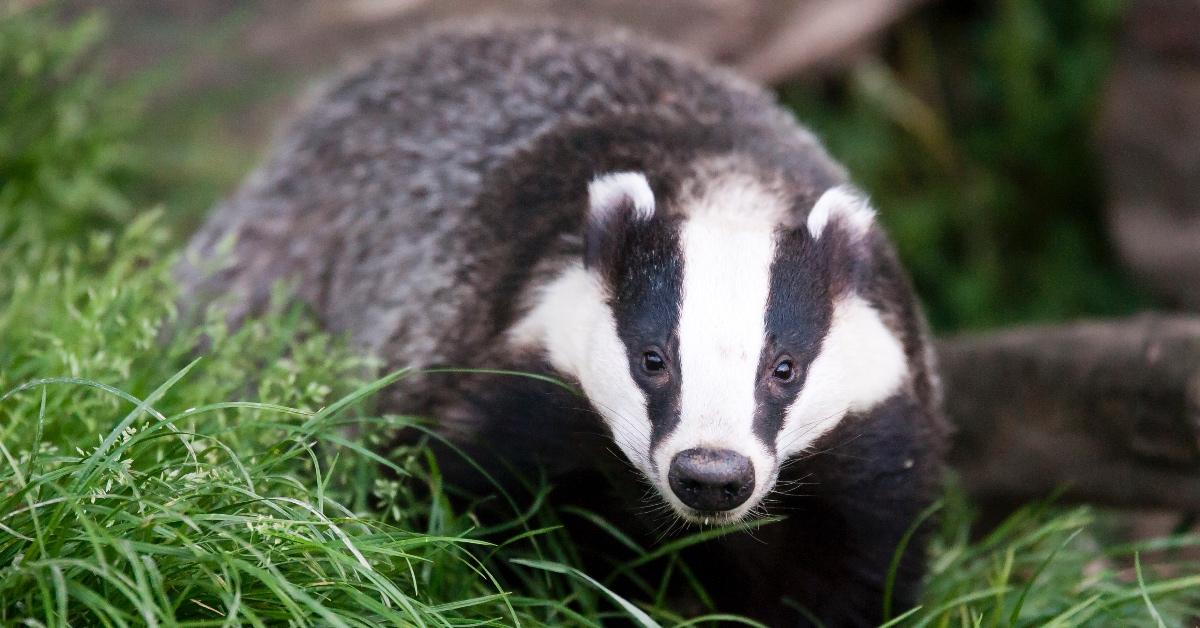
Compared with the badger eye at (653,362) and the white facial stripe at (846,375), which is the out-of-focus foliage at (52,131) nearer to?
the badger eye at (653,362)

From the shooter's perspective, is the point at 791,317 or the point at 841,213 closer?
the point at 791,317

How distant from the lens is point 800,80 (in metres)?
6.52

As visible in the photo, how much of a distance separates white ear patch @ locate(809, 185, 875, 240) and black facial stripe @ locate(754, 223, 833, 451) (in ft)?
0.11

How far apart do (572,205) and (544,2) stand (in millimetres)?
2448

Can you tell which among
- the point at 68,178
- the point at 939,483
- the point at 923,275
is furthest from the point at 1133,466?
the point at 68,178

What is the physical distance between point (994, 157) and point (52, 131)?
13.7ft

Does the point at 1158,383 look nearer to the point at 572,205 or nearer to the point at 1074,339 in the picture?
the point at 1074,339

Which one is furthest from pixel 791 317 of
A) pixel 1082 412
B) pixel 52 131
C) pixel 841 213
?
pixel 52 131

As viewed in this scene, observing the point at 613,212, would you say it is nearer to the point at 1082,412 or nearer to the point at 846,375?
the point at 846,375

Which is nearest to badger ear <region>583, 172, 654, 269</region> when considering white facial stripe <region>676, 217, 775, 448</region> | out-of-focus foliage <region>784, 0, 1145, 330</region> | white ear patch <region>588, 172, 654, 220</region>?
white ear patch <region>588, 172, 654, 220</region>

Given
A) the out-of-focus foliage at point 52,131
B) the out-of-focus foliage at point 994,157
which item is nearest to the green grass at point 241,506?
the out-of-focus foliage at point 52,131

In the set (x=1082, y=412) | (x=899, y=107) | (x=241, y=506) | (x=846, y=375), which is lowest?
(x=1082, y=412)

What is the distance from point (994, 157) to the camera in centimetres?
641

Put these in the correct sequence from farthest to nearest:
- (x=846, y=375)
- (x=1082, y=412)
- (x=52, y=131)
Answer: (x=52, y=131)
(x=1082, y=412)
(x=846, y=375)
